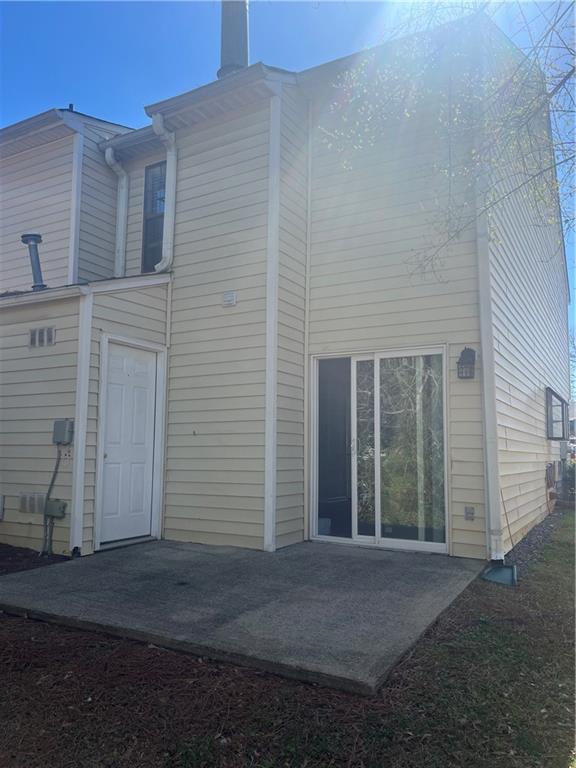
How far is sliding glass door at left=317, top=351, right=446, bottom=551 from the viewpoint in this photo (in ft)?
19.3

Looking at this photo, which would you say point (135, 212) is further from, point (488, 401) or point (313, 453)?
point (488, 401)

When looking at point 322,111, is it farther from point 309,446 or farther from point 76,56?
point 309,446

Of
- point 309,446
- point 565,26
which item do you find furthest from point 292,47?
point 309,446

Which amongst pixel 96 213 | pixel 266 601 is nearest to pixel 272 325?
pixel 266 601

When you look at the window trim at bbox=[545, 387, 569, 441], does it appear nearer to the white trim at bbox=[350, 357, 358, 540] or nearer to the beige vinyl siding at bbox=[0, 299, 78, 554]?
the white trim at bbox=[350, 357, 358, 540]

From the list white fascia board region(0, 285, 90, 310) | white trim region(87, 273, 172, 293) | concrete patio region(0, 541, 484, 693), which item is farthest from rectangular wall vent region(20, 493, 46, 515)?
white trim region(87, 273, 172, 293)

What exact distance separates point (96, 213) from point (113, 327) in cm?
291

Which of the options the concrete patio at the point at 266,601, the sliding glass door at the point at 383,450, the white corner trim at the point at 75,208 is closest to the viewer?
the concrete patio at the point at 266,601

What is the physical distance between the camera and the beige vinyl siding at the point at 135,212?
803 centimetres

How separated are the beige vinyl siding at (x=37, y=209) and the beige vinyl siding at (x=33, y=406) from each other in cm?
187

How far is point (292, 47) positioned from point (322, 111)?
Result: 1513 mm

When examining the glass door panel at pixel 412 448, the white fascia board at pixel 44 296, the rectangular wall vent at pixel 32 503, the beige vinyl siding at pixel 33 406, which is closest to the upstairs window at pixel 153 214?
the white fascia board at pixel 44 296

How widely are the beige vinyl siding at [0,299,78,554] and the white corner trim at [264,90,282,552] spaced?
1999 mm

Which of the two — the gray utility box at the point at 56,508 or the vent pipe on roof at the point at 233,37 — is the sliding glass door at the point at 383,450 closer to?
the gray utility box at the point at 56,508
